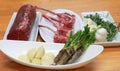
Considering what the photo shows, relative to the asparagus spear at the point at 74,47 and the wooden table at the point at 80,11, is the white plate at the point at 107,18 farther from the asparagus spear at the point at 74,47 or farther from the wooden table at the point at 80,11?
the asparagus spear at the point at 74,47

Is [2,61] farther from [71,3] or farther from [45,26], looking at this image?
[71,3]

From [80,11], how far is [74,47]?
468mm

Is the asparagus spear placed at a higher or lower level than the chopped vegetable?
lower

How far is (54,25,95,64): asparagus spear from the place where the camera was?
820mm

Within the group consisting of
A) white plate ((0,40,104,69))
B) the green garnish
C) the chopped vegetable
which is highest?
the chopped vegetable

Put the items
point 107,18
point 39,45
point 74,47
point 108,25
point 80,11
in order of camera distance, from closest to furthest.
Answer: point 74,47 < point 39,45 < point 108,25 < point 107,18 < point 80,11

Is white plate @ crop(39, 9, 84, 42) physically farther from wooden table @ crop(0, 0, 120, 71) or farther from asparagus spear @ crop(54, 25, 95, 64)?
asparagus spear @ crop(54, 25, 95, 64)

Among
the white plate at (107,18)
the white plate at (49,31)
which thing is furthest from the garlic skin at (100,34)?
the white plate at (49,31)

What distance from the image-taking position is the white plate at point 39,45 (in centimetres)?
82

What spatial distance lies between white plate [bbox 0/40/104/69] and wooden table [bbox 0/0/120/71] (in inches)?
1.8

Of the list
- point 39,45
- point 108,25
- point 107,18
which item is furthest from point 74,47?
point 107,18

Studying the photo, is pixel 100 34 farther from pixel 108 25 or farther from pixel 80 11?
pixel 80 11

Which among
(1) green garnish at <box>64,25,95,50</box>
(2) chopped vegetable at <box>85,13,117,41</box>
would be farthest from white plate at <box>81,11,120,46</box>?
(1) green garnish at <box>64,25,95,50</box>

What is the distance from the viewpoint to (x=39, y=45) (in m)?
0.93
